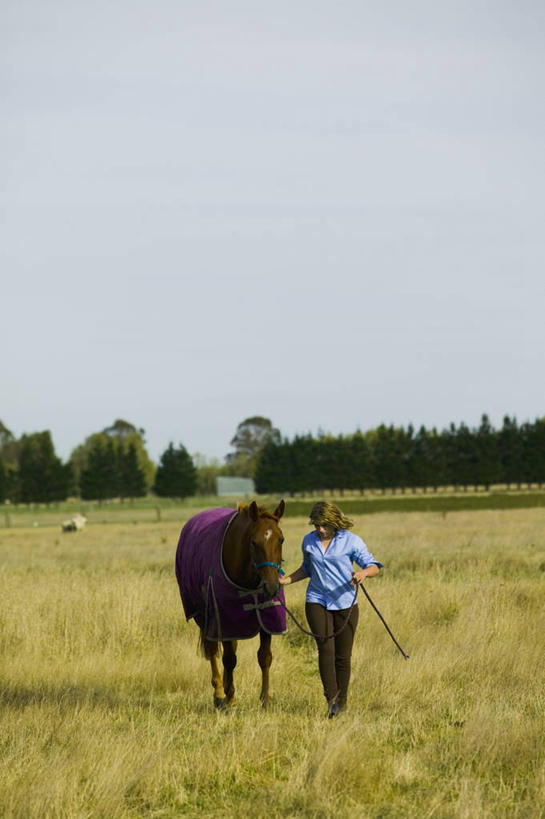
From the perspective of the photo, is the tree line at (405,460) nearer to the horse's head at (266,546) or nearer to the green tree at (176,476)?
the green tree at (176,476)

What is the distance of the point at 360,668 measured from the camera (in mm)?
9188

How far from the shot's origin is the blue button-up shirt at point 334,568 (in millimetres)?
7336

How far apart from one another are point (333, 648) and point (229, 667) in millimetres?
1324

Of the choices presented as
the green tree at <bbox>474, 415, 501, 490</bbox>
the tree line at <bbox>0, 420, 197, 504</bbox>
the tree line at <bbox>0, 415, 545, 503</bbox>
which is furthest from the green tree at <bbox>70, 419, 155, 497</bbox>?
the green tree at <bbox>474, 415, 501, 490</bbox>

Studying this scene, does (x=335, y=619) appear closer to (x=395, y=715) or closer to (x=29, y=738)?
(x=395, y=715)

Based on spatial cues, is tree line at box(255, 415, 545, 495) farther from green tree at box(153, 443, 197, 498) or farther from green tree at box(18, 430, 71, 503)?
green tree at box(18, 430, 71, 503)

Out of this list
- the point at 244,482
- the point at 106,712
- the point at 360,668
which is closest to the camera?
the point at 106,712

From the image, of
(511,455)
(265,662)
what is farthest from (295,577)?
(511,455)

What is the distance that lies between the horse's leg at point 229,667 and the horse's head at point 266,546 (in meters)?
1.19

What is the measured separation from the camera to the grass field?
17.7 ft

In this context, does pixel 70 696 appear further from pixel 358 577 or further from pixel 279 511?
pixel 358 577

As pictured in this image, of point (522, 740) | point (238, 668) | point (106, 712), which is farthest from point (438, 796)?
point (238, 668)

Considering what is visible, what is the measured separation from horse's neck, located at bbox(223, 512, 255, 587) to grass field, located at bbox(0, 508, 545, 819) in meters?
1.15

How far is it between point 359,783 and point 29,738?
2.57 m
